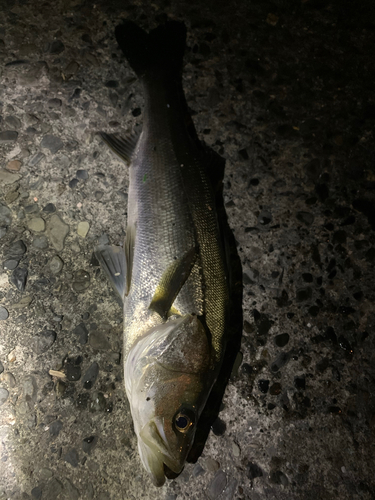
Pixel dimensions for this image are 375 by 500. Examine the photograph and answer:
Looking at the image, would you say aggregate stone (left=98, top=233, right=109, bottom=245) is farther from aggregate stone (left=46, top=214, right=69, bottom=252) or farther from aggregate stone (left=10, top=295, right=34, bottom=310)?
aggregate stone (left=10, top=295, right=34, bottom=310)

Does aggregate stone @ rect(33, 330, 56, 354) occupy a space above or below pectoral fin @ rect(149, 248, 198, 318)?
below

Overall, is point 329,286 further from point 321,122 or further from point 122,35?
point 122,35

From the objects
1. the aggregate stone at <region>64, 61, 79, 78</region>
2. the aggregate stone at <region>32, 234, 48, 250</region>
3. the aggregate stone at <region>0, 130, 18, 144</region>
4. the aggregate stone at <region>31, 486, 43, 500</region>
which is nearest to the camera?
the aggregate stone at <region>31, 486, 43, 500</region>

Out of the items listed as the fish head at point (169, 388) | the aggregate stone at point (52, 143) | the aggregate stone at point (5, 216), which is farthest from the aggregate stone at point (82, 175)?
the fish head at point (169, 388)

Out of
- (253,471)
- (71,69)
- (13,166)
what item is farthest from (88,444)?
(71,69)

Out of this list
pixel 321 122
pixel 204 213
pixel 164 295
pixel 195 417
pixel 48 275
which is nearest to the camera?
pixel 195 417

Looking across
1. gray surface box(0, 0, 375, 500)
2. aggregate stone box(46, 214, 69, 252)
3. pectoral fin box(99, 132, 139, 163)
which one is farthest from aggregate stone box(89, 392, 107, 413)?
pectoral fin box(99, 132, 139, 163)

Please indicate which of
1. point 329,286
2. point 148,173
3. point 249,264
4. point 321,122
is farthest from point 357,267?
point 148,173
